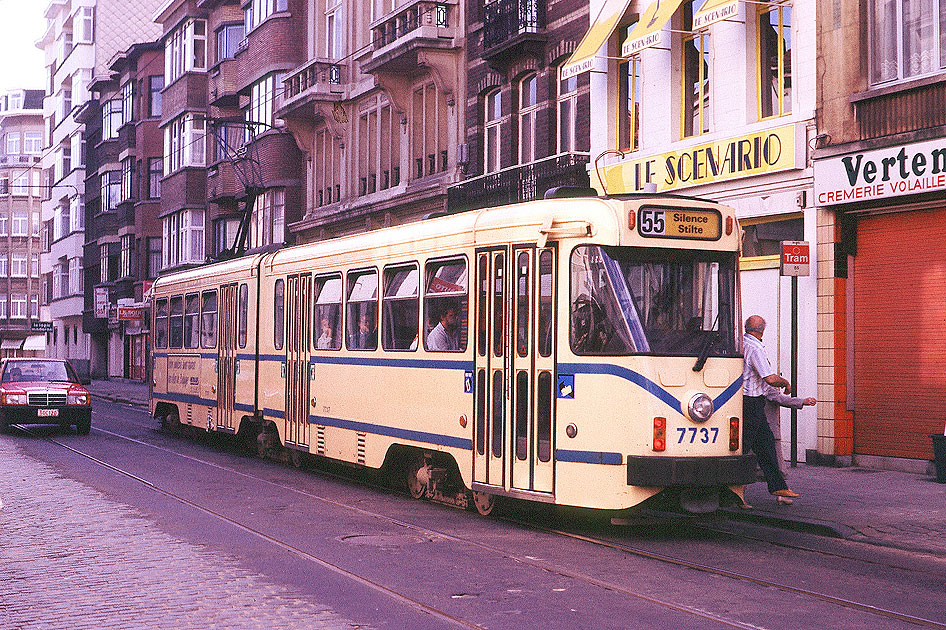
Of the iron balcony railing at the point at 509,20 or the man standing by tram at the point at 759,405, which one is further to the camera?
the iron balcony railing at the point at 509,20

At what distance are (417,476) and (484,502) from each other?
5.06 feet

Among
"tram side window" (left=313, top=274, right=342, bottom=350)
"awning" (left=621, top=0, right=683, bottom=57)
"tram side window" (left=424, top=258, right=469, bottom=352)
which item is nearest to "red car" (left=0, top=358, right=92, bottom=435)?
"tram side window" (left=313, top=274, right=342, bottom=350)

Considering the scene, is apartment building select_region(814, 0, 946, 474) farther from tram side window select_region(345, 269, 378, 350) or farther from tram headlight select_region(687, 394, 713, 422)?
tram side window select_region(345, 269, 378, 350)

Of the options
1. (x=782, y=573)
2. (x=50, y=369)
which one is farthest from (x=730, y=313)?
(x=50, y=369)

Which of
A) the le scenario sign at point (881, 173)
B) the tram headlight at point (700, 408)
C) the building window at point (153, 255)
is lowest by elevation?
the tram headlight at point (700, 408)

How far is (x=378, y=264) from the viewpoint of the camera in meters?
14.4

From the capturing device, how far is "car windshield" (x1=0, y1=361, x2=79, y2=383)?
25.2 metres

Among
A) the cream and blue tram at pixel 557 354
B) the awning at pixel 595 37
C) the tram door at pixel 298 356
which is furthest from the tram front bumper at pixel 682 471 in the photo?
the awning at pixel 595 37

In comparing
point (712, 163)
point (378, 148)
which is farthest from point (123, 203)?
point (712, 163)

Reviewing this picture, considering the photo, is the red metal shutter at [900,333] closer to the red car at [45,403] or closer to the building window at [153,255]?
the red car at [45,403]

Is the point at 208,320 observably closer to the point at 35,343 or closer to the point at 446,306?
the point at 446,306

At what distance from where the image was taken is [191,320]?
22.3 meters

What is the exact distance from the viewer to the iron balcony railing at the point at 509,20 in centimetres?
2536

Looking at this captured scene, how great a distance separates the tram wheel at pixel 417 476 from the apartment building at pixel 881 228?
6614 millimetres
